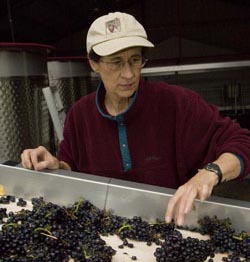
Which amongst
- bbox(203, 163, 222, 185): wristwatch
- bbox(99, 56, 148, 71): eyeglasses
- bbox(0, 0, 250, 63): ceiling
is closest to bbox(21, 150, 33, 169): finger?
bbox(99, 56, 148, 71): eyeglasses

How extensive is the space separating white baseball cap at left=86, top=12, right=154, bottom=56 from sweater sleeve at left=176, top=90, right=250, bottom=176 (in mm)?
362

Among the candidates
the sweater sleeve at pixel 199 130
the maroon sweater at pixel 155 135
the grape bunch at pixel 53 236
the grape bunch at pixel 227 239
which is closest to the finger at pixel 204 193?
the grape bunch at pixel 227 239

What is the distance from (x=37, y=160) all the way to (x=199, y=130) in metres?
0.74

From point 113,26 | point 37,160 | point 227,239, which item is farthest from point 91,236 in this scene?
point 113,26

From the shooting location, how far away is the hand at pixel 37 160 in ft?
4.91

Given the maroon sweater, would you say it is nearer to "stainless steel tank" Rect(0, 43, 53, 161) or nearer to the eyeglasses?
the eyeglasses

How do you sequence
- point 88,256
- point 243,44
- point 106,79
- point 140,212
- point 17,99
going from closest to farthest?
1. point 88,256
2. point 140,212
3. point 106,79
4. point 17,99
5. point 243,44

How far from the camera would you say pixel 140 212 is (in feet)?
4.22

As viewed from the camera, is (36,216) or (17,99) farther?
(17,99)

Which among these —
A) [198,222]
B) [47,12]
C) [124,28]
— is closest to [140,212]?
[198,222]

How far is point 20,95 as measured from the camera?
243 centimetres

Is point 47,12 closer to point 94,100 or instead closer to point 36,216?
point 94,100

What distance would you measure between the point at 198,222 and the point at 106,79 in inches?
31.0

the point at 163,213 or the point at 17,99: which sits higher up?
the point at 17,99
